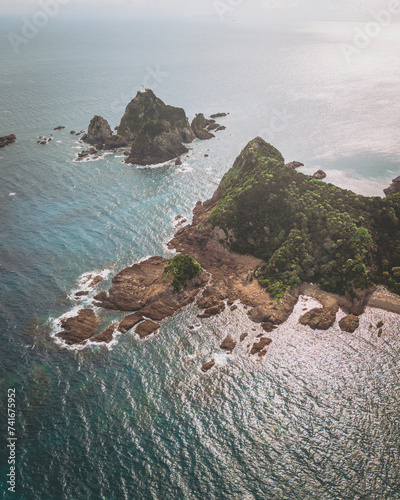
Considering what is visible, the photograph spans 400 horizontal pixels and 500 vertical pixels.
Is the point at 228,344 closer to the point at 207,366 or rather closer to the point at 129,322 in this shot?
the point at 207,366

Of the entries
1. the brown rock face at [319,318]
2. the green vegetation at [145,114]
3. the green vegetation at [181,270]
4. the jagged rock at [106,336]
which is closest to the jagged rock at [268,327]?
the brown rock face at [319,318]

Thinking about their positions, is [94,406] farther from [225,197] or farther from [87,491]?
[225,197]

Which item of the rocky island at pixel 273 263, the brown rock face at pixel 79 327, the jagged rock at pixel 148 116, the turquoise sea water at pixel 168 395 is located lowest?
the turquoise sea water at pixel 168 395

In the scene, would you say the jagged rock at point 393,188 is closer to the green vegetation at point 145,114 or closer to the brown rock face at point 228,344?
the brown rock face at point 228,344

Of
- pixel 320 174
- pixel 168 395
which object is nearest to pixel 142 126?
pixel 320 174

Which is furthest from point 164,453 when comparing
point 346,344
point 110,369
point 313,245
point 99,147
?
point 99,147

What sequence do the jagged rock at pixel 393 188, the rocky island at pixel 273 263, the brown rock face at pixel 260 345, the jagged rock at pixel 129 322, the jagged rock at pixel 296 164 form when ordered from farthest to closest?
1. the jagged rock at pixel 296 164
2. the jagged rock at pixel 393 188
3. the rocky island at pixel 273 263
4. the jagged rock at pixel 129 322
5. the brown rock face at pixel 260 345

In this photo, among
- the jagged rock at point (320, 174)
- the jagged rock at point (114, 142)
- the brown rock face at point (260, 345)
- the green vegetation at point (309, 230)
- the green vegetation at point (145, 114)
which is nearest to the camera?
the brown rock face at point (260, 345)

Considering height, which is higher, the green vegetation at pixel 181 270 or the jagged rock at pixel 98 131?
the jagged rock at pixel 98 131
